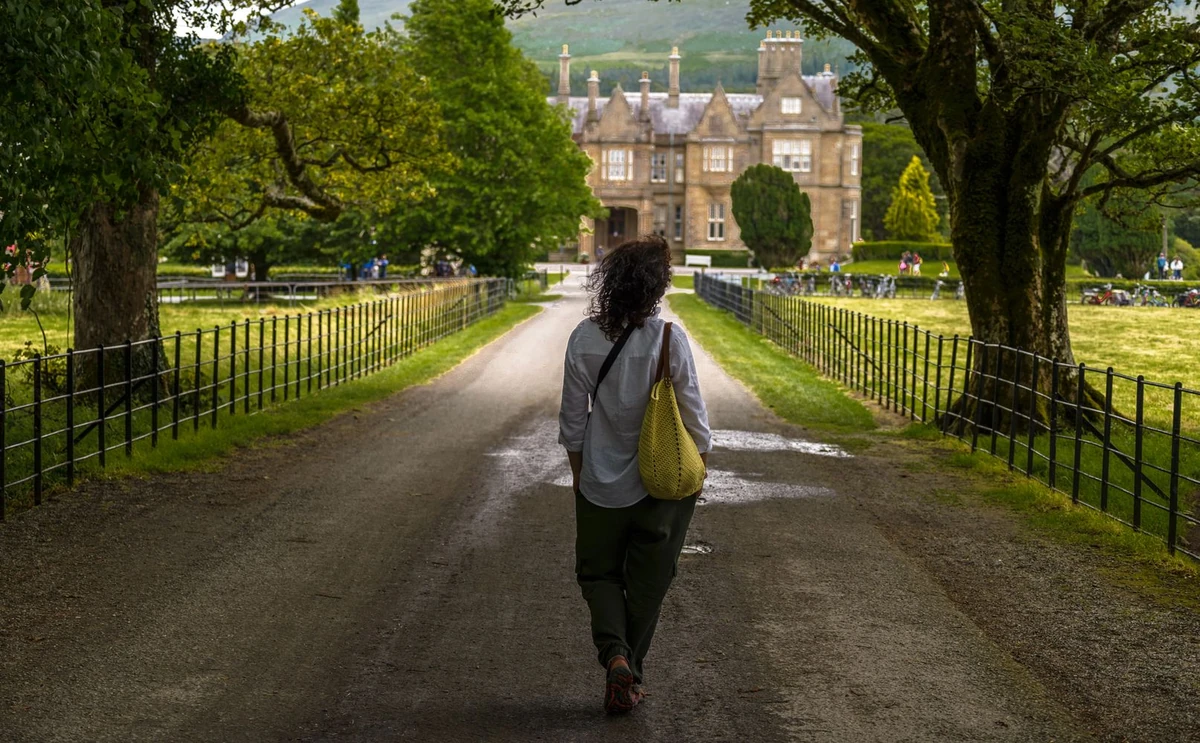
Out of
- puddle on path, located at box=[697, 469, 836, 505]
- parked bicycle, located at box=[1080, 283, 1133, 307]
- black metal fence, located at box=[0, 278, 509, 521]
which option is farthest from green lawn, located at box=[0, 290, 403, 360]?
parked bicycle, located at box=[1080, 283, 1133, 307]

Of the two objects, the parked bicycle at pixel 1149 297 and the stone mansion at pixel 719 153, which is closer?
the parked bicycle at pixel 1149 297

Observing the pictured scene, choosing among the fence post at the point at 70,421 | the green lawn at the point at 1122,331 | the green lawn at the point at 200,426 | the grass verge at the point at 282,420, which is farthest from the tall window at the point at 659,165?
the fence post at the point at 70,421

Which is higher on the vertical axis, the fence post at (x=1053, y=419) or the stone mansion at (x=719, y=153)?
the stone mansion at (x=719, y=153)

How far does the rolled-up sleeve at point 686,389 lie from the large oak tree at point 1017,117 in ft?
30.0

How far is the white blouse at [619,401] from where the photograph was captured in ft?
18.8

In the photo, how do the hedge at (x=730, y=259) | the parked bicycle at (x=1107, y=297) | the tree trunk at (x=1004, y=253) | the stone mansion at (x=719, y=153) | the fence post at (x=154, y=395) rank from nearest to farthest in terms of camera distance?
1. the fence post at (x=154, y=395)
2. the tree trunk at (x=1004, y=253)
3. the parked bicycle at (x=1107, y=297)
4. the hedge at (x=730, y=259)
5. the stone mansion at (x=719, y=153)

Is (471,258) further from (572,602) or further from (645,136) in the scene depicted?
(645,136)

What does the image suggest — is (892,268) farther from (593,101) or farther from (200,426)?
(200,426)

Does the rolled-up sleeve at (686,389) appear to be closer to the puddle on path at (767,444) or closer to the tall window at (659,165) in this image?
the puddle on path at (767,444)

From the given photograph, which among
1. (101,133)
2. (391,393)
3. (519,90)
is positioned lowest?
(391,393)

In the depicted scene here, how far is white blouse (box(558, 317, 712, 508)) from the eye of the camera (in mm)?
5730

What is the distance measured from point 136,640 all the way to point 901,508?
240 inches

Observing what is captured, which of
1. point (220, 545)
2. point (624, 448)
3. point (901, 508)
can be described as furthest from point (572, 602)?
point (901, 508)

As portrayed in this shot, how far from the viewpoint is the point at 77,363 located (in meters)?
16.1
